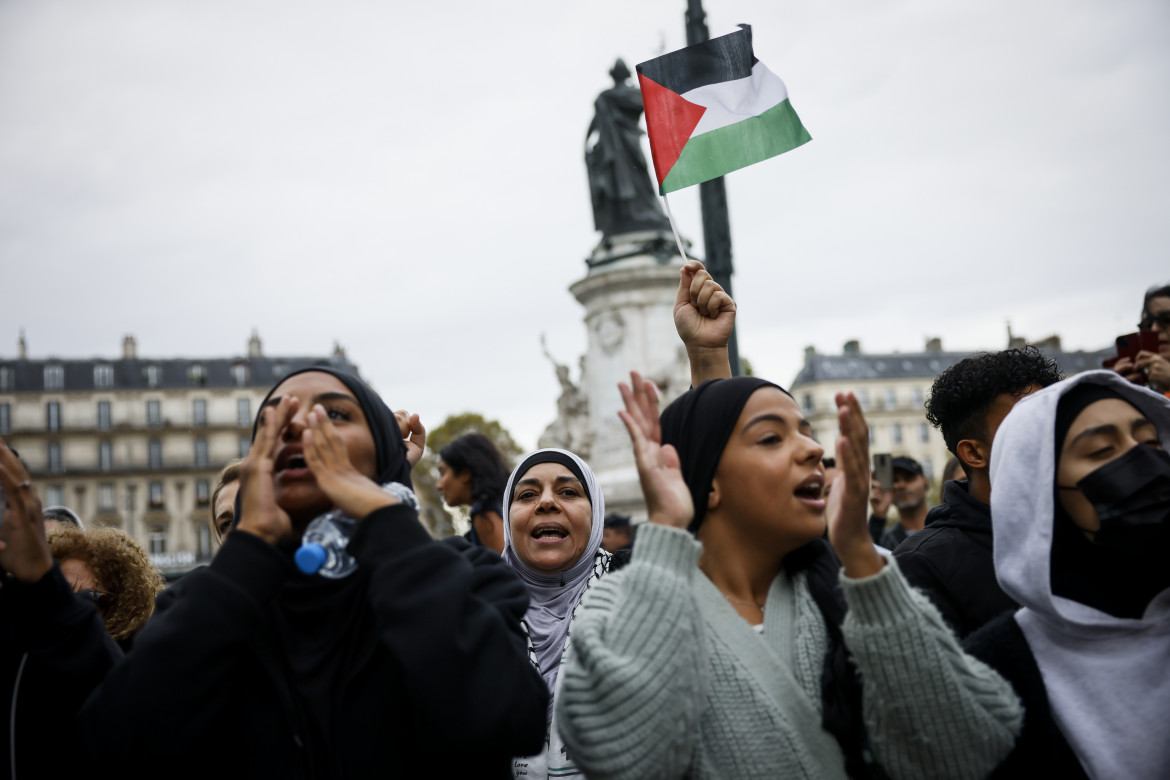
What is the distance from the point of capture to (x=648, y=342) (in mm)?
16016

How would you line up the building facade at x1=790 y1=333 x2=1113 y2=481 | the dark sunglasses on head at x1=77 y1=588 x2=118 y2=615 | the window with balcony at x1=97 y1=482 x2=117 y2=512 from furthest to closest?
the building facade at x1=790 y1=333 x2=1113 y2=481
the window with balcony at x1=97 y1=482 x2=117 y2=512
the dark sunglasses on head at x1=77 y1=588 x2=118 y2=615

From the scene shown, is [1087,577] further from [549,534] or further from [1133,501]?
[549,534]

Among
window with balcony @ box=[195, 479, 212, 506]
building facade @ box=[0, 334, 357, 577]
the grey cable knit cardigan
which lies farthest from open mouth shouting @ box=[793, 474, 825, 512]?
window with balcony @ box=[195, 479, 212, 506]

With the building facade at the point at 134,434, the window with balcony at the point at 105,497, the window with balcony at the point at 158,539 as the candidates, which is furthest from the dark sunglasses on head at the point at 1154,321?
the window with balcony at the point at 105,497

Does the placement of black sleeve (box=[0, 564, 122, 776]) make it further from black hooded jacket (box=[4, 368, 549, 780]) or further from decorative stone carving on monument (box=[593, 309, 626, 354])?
decorative stone carving on monument (box=[593, 309, 626, 354])

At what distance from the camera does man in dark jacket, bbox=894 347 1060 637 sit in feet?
9.62

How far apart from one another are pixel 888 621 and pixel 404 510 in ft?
3.64

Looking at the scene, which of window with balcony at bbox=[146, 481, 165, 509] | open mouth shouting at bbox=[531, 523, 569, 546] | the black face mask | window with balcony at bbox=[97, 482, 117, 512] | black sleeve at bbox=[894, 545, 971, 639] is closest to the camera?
the black face mask

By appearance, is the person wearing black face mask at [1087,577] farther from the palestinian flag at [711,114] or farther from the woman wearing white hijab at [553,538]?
the palestinian flag at [711,114]

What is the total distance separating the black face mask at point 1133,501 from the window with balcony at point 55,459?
58525 millimetres

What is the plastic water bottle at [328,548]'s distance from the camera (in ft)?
7.22

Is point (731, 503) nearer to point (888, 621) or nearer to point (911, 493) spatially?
point (888, 621)

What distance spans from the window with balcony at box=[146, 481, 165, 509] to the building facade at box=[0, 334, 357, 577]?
0.18ft

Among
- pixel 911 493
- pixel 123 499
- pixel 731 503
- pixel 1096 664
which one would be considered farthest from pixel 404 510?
pixel 123 499
